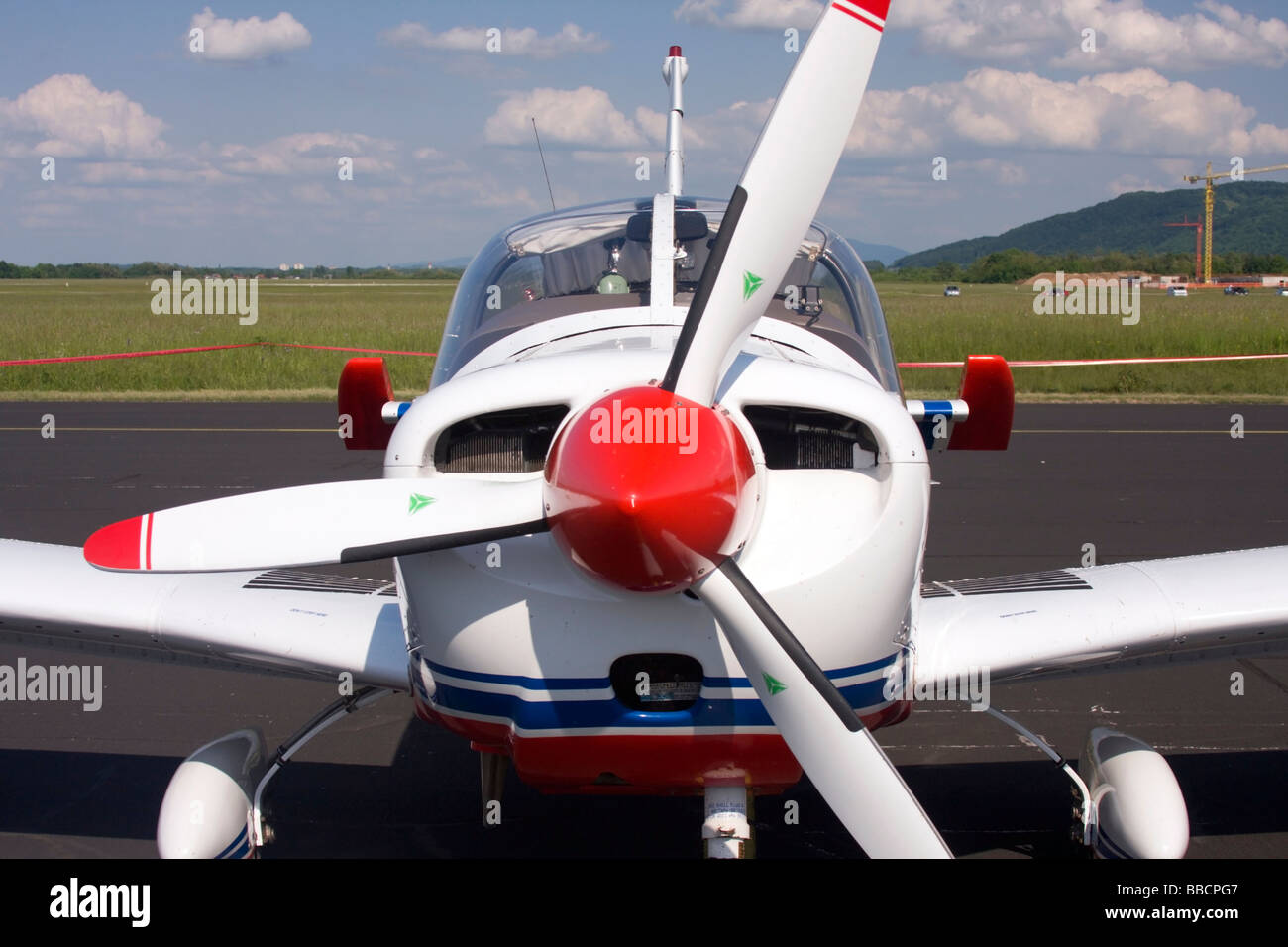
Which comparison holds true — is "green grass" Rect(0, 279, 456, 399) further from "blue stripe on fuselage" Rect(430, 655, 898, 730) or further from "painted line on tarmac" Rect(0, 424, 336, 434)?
"blue stripe on fuselage" Rect(430, 655, 898, 730)

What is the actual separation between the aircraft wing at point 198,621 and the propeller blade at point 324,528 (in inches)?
44.4

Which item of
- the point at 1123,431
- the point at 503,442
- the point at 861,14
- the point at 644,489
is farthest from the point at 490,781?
the point at 1123,431

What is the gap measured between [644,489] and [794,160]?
103cm

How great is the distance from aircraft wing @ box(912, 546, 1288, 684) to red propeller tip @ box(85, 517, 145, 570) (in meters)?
2.23

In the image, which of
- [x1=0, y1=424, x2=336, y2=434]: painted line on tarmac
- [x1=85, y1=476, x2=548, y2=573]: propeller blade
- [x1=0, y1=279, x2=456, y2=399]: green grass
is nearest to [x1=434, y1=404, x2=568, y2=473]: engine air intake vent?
[x1=85, y1=476, x2=548, y2=573]: propeller blade

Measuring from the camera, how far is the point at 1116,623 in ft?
12.8

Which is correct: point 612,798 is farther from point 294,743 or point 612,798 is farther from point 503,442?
point 503,442

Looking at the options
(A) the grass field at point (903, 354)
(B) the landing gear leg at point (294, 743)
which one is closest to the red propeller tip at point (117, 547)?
(B) the landing gear leg at point (294, 743)

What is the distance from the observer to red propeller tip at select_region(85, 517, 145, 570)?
272 cm

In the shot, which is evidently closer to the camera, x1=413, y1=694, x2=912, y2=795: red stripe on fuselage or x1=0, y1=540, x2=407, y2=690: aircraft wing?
x1=413, y1=694, x2=912, y2=795: red stripe on fuselage

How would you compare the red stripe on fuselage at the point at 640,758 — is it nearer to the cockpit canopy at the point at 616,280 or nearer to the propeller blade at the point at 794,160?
the propeller blade at the point at 794,160

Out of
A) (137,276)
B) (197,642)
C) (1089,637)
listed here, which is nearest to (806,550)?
(1089,637)

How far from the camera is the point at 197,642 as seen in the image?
4.02 metres

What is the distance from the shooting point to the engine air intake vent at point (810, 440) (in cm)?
313
